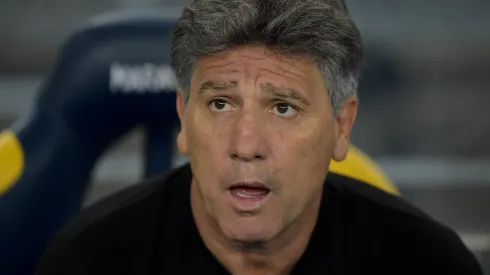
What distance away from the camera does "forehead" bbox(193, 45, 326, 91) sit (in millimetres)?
1173

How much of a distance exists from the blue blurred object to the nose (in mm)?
464

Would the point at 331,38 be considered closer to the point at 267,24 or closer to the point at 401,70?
the point at 267,24

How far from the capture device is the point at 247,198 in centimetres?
115

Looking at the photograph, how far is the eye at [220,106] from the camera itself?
1.18m

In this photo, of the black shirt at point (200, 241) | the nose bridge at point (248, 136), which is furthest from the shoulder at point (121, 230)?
the nose bridge at point (248, 136)

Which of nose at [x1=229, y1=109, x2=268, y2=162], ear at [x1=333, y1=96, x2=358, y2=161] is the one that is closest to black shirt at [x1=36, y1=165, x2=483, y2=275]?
ear at [x1=333, y1=96, x2=358, y2=161]

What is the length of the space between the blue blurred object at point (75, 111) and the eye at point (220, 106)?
0.41 meters

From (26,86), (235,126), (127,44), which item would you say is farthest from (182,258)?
(26,86)

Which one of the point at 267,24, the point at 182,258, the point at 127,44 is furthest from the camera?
the point at 127,44

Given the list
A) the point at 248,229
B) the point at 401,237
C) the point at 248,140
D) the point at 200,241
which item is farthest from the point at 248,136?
the point at 401,237

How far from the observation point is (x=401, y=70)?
12.3 feet

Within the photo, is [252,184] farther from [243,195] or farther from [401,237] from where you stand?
[401,237]

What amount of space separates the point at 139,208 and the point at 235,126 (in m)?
0.26

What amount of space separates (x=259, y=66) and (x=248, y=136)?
0.09m
